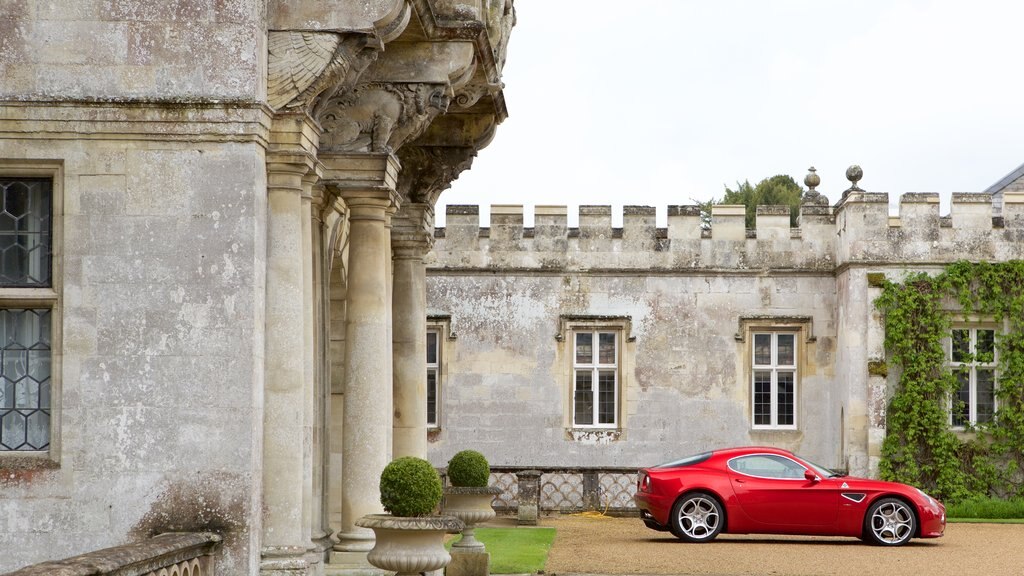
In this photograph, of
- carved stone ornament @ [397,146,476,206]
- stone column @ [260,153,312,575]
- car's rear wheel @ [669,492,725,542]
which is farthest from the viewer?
car's rear wheel @ [669,492,725,542]

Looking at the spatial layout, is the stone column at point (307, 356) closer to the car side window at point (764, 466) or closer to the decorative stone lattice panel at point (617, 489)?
the car side window at point (764, 466)

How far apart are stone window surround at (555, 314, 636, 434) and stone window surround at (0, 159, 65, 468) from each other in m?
18.1

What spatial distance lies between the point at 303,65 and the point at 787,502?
11273 mm

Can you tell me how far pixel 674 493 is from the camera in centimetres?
1891

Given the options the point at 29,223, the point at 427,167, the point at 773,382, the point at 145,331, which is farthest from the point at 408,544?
the point at 773,382

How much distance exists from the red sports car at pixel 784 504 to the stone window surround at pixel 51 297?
11.3 metres

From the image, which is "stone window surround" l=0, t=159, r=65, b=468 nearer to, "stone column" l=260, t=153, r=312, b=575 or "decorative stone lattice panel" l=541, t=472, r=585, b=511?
"stone column" l=260, t=153, r=312, b=575

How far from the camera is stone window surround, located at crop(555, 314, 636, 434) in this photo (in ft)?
86.6

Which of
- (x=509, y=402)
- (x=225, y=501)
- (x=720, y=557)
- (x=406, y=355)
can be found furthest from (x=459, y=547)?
(x=509, y=402)

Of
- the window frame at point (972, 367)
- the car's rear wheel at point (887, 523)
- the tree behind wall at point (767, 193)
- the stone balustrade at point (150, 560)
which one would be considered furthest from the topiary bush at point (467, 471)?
the tree behind wall at point (767, 193)

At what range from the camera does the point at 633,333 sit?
26438mm

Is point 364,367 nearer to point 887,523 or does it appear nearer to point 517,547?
point 517,547

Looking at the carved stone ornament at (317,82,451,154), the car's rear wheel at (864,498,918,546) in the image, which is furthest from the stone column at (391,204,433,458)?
the car's rear wheel at (864,498,918,546)

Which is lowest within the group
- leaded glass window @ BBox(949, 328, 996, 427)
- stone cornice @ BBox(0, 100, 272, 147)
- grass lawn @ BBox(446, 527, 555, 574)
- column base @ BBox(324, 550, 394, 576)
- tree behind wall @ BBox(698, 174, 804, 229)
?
grass lawn @ BBox(446, 527, 555, 574)
